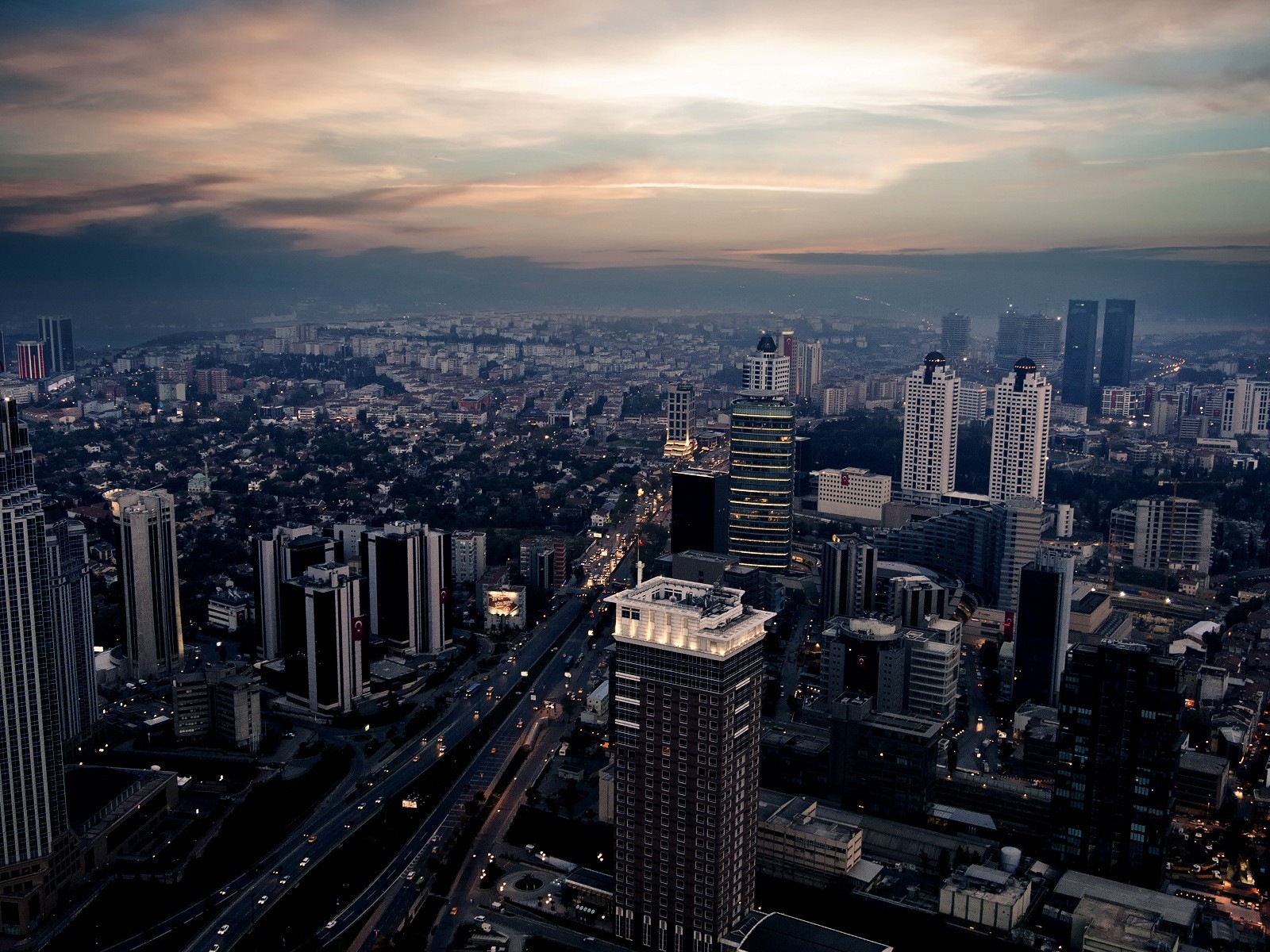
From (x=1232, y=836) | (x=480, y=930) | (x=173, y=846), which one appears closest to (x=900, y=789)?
(x=1232, y=836)

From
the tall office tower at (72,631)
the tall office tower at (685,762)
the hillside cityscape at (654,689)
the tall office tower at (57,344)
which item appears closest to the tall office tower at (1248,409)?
the hillside cityscape at (654,689)

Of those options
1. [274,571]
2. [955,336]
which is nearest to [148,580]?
[274,571]

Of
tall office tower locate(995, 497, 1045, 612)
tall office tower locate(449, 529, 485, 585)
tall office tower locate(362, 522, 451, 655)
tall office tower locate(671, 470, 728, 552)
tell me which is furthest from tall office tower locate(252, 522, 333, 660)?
tall office tower locate(995, 497, 1045, 612)

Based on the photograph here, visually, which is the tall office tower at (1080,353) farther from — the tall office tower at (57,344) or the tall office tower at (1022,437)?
the tall office tower at (57,344)

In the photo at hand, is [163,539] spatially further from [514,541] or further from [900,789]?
[900,789]

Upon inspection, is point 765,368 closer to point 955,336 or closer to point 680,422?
point 680,422

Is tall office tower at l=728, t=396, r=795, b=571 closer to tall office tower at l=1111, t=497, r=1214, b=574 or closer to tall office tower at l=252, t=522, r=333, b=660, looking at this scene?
tall office tower at l=1111, t=497, r=1214, b=574

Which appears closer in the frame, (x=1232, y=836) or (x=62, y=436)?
(x=1232, y=836)
